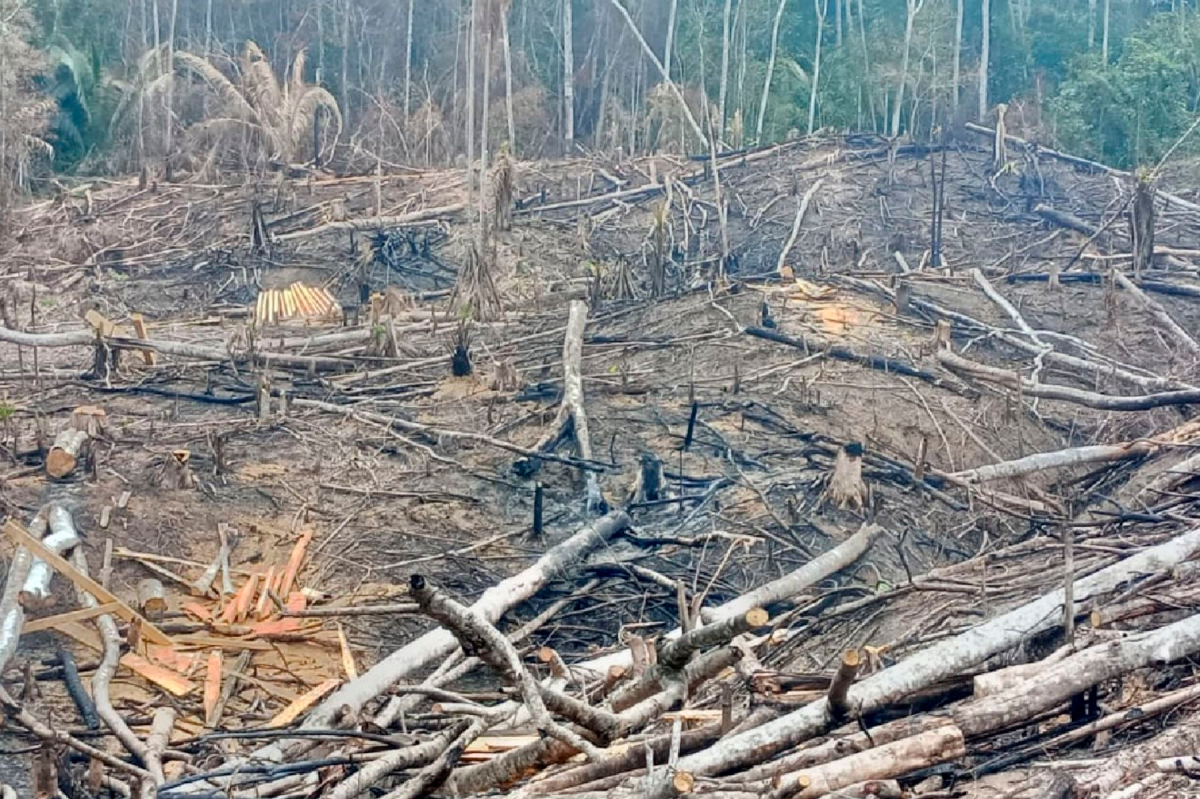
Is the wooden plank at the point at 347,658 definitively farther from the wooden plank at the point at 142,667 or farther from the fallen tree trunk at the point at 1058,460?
the fallen tree trunk at the point at 1058,460

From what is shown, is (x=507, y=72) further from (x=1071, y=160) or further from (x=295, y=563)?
(x=295, y=563)

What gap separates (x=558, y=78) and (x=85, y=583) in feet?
69.7

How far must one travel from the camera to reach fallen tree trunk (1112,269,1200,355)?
10586 mm

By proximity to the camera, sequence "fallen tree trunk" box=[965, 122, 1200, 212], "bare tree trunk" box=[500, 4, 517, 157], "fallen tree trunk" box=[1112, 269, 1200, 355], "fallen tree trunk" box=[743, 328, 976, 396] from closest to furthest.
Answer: "fallen tree trunk" box=[743, 328, 976, 396] → "fallen tree trunk" box=[1112, 269, 1200, 355] → "bare tree trunk" box=[500, 4, 517, 157] → "fallen tree trunk" box=[965, 122, 1200, 212]

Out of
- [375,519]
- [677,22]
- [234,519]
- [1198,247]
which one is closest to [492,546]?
[375,519]

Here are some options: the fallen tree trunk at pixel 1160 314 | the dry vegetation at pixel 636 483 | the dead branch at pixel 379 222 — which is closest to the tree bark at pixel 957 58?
the dry vegetation at pixel 636 483

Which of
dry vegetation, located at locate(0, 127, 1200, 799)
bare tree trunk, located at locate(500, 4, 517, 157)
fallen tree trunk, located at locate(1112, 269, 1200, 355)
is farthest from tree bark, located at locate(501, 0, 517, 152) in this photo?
fallen tree trunk, located at locate(1112, 269, 1200, 355)

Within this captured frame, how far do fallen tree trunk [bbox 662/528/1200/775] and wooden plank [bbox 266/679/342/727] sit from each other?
228 centimetres

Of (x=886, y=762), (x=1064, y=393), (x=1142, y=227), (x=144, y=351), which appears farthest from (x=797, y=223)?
(x=886, y=762)

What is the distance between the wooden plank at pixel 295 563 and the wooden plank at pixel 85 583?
75 centimetres

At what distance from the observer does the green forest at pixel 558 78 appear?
1833 centimetres

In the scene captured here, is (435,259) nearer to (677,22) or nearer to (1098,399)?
(1098,399)

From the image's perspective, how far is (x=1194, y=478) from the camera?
6984 mm

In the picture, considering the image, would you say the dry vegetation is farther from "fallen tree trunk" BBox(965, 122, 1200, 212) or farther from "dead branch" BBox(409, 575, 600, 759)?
"fallen tree trunk" BBox(965, 122, 1200, 212)
